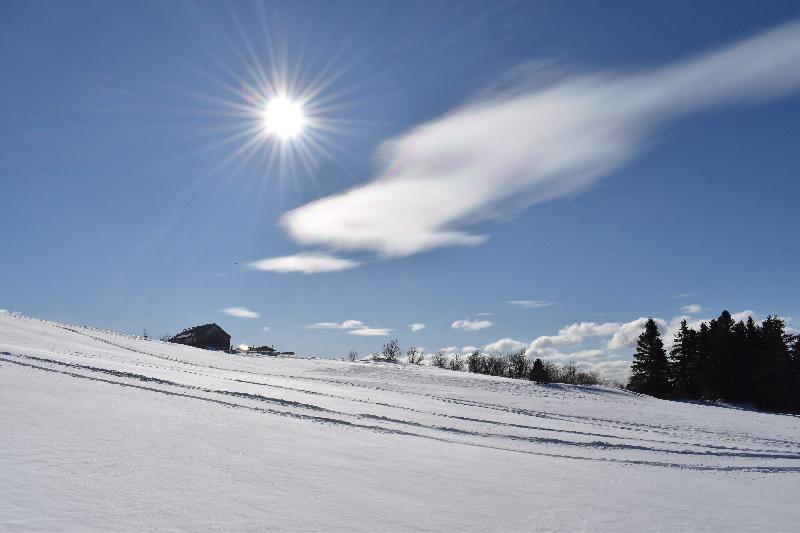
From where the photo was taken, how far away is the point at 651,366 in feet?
203

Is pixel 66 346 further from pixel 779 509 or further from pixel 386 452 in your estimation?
pixel 779 509

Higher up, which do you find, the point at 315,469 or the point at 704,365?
the point at 704,365

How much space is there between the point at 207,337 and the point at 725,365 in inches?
2579

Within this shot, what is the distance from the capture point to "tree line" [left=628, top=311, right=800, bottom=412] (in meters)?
51.3

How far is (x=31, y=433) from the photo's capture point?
5312 mm

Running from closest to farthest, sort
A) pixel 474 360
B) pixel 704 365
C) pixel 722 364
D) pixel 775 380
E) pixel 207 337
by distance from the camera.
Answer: pixel 775 380 < pixel 722 364 < pixel 704 365 < pixel 207 337 < pixel 474 360

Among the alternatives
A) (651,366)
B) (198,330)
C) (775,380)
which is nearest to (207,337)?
(198,330)

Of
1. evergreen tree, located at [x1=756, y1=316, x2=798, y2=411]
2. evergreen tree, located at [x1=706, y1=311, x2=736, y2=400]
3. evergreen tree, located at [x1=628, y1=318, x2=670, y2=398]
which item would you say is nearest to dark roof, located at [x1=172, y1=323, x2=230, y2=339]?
evergreen tree, located at [x1=628, y1=318, x2=670, y2=398]

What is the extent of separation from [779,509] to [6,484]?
27.6 ft

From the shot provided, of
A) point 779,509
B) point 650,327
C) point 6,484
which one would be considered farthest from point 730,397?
point 6,484

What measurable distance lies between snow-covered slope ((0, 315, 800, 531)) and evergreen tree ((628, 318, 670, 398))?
52.4m

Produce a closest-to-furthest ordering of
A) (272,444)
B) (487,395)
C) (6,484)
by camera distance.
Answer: (6,484) < (272,444) < (487,395)

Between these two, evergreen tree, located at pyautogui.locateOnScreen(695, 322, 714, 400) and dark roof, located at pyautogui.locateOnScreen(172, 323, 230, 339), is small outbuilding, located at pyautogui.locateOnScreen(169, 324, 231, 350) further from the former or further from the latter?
evergreen tree, located at pyautogui.locateOnScreen(695, 322, 714, 400)

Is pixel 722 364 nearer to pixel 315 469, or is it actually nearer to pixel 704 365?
pixel 704 365
